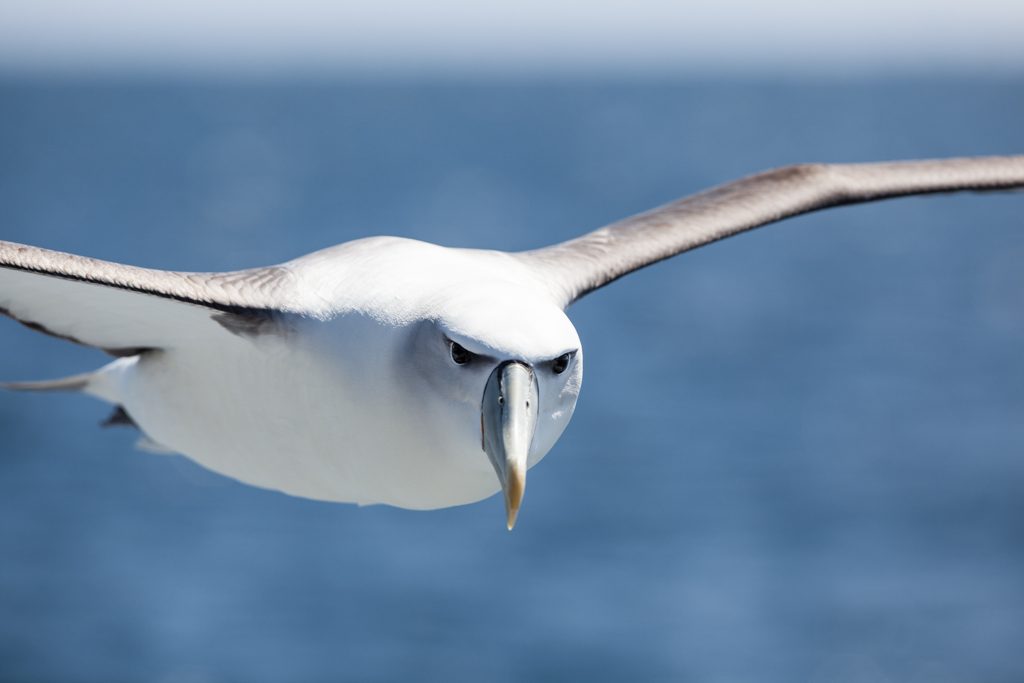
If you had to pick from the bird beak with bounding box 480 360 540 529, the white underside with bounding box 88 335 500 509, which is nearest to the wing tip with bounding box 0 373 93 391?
the white underside with bounding box 88 335 500 509

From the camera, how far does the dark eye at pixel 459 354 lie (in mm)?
4522

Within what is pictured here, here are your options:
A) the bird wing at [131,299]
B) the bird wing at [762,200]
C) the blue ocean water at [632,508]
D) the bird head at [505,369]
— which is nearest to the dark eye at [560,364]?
the bird head at [505,369]

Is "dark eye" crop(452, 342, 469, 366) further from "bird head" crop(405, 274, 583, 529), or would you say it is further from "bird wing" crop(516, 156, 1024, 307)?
"bird wing" crop(516, 156, 1024, 307)

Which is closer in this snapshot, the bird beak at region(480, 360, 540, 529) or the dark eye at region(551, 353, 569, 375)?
the bird beak at region(480, 360, 540, 529)

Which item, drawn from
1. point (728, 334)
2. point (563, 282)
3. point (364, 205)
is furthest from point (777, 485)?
point (364, 205)

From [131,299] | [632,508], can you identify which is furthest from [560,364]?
[632,508]

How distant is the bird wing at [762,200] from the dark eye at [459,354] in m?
2.27

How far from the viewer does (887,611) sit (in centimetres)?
2995

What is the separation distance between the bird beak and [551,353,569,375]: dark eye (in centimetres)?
14

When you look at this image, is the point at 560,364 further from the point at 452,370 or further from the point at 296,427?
the point at 296,427

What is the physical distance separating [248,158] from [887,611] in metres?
81.3

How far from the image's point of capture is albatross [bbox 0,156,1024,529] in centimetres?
448

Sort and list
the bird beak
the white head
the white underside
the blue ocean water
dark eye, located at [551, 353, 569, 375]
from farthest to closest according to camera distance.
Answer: the blue ocean water → the white underside → dark eye, located at [551, 353, 569, 375] → the white head → the bird beak

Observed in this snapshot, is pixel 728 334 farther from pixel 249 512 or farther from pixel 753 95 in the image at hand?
pixel 753 95
